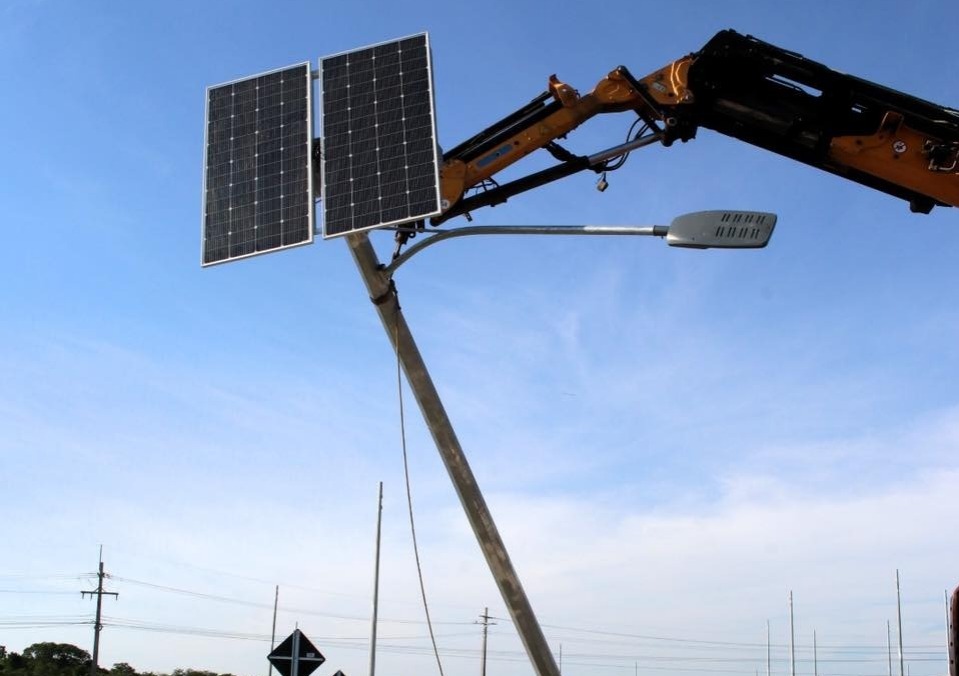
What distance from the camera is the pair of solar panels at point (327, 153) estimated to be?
10836 mm

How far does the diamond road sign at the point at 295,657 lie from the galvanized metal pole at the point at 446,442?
121 inches

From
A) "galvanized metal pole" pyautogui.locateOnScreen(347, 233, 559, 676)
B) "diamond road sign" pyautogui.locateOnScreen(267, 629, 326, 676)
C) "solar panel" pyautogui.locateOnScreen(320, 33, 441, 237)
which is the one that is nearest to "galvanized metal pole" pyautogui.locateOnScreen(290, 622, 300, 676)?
"diamond road sign" pyautogui.locateOnScreen(267, 629, 326, 676)

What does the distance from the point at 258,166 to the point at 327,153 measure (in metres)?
0.80

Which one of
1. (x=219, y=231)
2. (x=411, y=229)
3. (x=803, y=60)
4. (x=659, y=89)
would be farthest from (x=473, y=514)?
(x=803, y=60)

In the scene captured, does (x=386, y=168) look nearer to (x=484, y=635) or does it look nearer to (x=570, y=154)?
(x=570, y=154)

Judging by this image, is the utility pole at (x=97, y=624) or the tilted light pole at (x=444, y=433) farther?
the utility pole at (x=97, y=624)

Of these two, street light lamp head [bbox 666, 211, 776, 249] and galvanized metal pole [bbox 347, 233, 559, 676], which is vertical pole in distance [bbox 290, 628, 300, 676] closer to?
galvanized metal pole [bbox 347, 233, 559, 676]

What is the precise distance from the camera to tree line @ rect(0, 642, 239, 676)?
187ft

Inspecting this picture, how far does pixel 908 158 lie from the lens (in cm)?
1248

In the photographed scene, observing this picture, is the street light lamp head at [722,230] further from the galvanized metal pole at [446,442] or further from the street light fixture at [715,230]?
the galvanized metal pole at [446,442]

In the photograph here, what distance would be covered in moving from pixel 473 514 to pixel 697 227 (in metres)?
3.52

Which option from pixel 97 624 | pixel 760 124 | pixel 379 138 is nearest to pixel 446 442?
pixel 379 138

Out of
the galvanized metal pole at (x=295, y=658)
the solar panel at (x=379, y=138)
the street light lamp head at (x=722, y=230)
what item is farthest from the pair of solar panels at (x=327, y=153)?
the galvanized metal pole at (x=295, y=658)

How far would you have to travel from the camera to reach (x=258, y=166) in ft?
37.9
